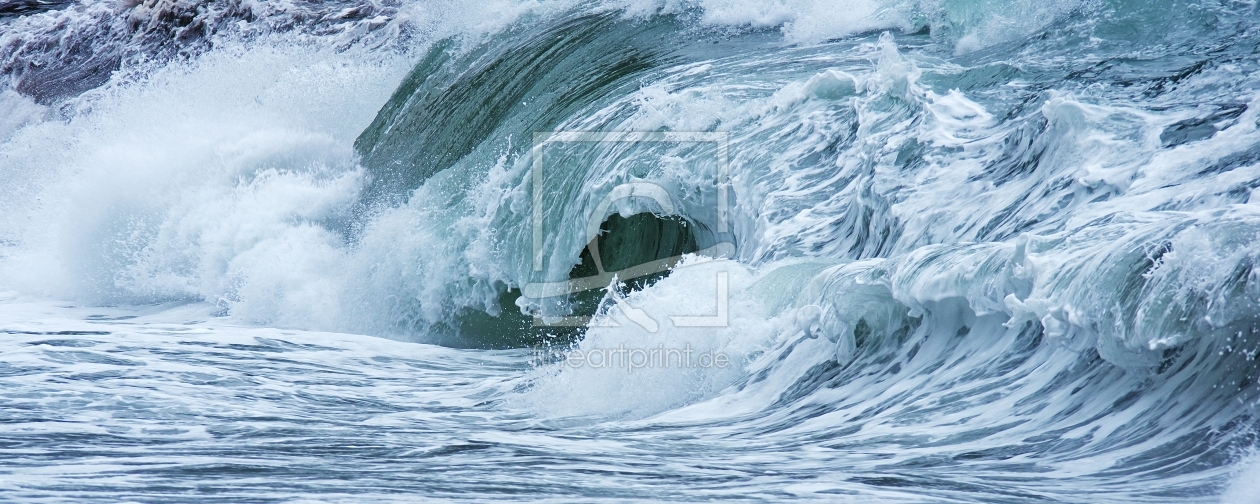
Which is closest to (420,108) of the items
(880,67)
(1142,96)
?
(880,67)

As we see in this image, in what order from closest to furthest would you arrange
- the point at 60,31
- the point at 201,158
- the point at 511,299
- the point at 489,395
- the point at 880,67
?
the point at 489,395 < the point at 880,67 < the point at 511,299 < the point at 201,158 < the point at 60,31

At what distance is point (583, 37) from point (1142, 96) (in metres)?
5.19

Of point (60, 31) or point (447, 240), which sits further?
point (60, 31)

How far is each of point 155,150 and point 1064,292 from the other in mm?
9166

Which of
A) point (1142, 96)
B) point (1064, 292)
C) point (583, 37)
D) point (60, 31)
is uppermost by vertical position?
point (60, 31)

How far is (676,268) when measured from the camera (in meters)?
5.59

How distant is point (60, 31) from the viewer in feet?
47.2

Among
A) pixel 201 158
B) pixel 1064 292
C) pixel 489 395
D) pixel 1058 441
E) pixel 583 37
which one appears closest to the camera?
pixel 1058 441

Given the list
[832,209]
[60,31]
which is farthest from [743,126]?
[60,31]

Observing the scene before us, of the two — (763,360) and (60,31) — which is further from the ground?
(60,31)

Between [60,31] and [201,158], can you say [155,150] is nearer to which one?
[201,158]

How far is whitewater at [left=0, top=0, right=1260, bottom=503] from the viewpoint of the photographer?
9.77 ft

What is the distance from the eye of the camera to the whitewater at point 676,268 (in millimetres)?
2979

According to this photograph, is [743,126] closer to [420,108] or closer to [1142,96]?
→ [1142,96]
